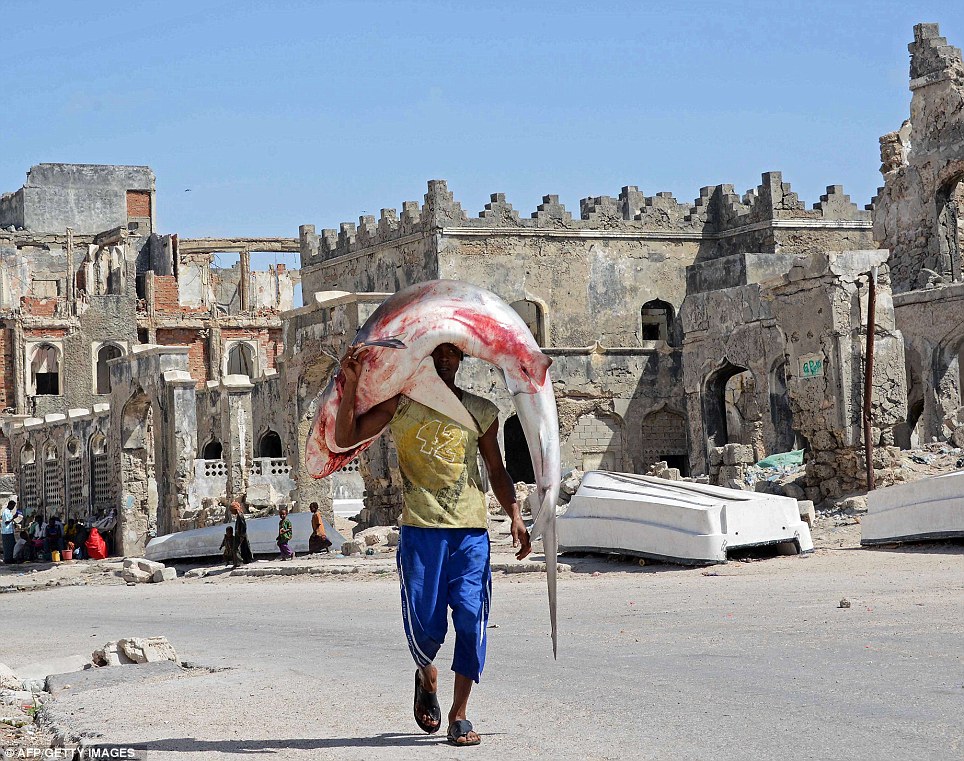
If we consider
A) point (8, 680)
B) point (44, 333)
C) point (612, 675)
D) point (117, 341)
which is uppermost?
point (44, 333)

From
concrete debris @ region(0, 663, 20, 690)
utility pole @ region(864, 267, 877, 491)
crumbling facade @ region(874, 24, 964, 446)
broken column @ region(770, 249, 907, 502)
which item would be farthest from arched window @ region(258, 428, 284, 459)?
concrete debris @ region(0, 663, 20, 690)

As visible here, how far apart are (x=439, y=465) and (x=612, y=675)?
1828mm

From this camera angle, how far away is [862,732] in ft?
16.4

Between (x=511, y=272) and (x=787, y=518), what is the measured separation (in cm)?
2373

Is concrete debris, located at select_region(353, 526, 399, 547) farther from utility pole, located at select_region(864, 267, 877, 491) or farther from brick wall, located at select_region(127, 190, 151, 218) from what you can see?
brick wall, located at select_region(127, 190, 151, 218)

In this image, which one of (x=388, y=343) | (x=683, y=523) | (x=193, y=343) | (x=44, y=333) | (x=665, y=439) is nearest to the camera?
(x=388, y=343)

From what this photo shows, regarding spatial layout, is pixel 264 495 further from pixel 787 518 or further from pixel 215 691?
pixel 215 691

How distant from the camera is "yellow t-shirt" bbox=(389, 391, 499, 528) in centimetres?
554

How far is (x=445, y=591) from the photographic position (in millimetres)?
5531

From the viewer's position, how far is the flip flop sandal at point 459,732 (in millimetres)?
5250

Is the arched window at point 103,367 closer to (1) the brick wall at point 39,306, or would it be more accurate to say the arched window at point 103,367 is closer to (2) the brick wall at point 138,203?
(1) the brick wall at point 39,306

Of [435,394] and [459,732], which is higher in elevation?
[435,394]

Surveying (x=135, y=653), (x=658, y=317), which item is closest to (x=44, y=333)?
(x=658, y=317)

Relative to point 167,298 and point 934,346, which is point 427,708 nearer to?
point 934,346
